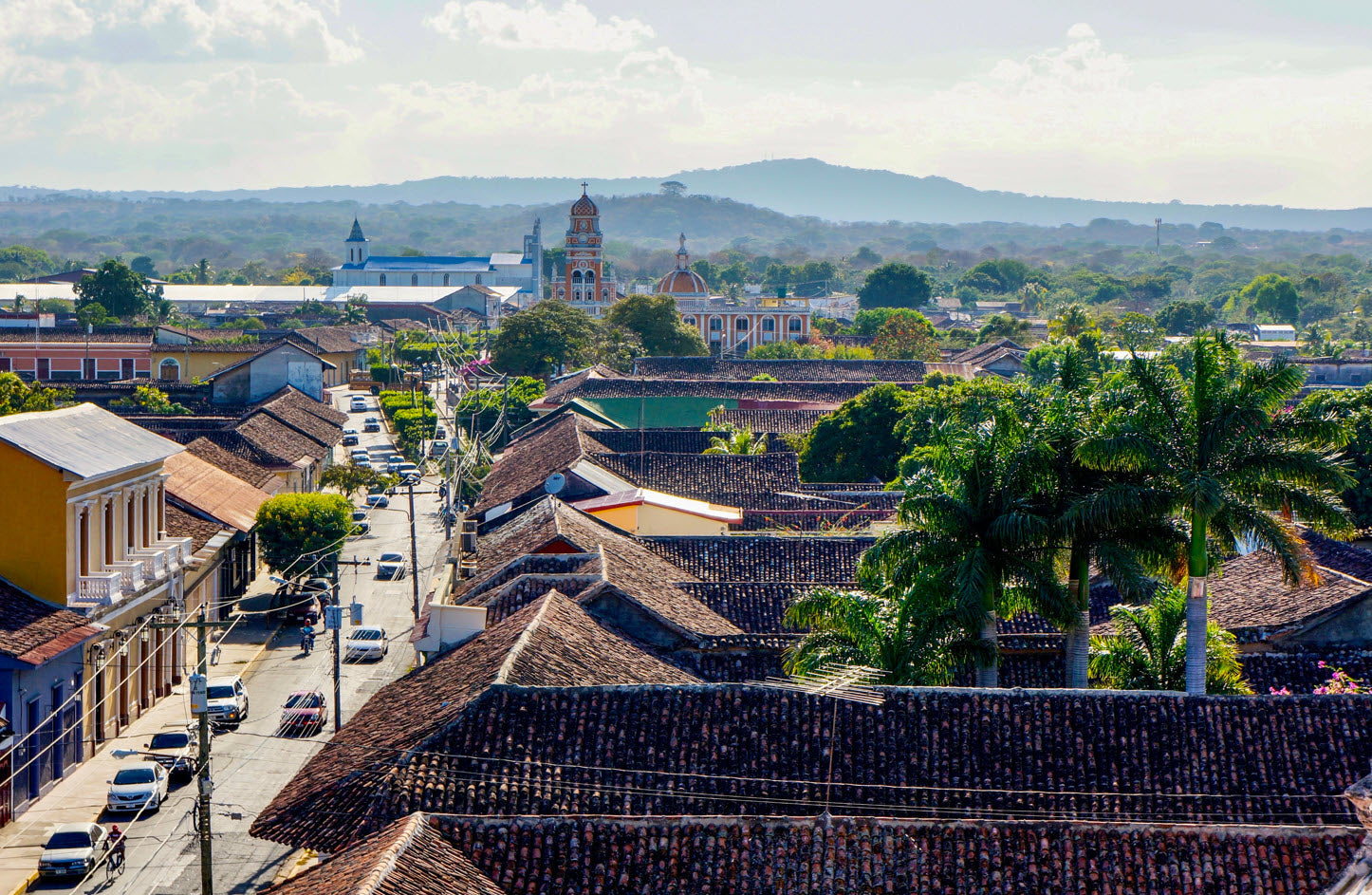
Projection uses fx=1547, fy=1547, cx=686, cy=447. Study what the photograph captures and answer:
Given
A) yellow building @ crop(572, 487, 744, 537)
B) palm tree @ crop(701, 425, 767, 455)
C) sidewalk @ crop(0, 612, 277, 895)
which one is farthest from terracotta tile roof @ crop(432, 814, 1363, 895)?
palm tree @ crop(701, 425, 767, 455)

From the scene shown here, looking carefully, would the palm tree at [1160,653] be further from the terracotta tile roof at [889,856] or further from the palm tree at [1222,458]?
the terracotta tile roof at [889,856]

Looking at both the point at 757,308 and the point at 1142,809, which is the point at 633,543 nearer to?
the point at 1142,809

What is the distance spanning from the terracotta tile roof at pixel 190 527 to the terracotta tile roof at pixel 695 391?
2448 cm

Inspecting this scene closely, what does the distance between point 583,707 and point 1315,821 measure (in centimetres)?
813

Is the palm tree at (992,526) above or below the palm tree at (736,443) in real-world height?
above

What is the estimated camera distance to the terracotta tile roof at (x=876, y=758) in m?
16.8

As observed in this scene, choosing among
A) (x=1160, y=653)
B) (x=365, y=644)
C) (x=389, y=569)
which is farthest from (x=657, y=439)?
(x=1160, y=653)

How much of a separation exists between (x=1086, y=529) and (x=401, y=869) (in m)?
10.8

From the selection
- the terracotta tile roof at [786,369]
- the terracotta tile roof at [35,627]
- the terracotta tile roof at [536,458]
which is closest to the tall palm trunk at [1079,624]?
the terracotta tile roof at [35,627]

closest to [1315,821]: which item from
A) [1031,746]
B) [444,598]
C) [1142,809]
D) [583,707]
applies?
[1142,809]

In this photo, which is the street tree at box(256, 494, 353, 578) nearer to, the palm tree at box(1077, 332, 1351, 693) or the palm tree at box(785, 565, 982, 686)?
the palm tree at box(785, 565, 982, 686)

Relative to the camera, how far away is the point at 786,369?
76.6m

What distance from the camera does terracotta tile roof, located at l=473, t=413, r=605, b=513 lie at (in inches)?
1559

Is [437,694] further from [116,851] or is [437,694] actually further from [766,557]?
[766,557]
